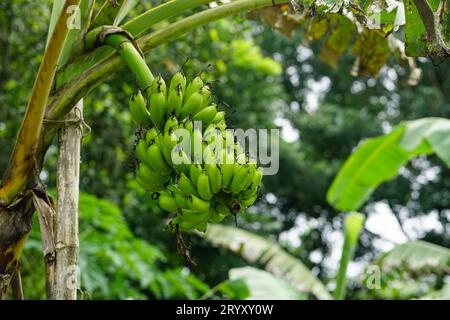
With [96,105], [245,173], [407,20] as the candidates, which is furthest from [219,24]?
[245,173]

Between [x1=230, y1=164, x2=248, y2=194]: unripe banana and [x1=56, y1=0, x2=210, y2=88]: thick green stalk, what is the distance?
1.41 ft

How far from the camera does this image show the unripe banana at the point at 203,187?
4.01ft

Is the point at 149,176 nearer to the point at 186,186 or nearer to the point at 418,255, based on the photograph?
the point at 186,186

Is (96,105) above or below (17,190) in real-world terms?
above

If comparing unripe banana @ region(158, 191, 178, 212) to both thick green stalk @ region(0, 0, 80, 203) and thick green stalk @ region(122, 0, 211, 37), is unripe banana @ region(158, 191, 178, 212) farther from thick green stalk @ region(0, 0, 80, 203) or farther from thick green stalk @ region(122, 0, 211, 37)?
thick green stalk @ region(122, 0, 211, 37)

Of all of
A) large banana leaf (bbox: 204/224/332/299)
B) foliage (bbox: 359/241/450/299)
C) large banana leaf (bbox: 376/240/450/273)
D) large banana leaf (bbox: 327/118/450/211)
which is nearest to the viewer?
large banana leaf (bbox: 327/118/450/211)

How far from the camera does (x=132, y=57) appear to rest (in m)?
1.39

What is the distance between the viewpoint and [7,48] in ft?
14.8

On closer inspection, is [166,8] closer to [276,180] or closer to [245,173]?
[245,173]

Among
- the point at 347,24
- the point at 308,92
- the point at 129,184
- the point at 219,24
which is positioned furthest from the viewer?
the point at 308,92

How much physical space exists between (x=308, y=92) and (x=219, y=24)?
28.4 ft

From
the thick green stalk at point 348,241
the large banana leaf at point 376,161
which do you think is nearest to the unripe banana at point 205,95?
the large banana leaf at point 376,161

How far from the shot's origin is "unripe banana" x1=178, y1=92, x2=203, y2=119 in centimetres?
138

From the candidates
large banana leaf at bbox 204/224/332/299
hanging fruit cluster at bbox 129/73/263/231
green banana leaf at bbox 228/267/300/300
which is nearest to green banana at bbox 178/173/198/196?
hanging fruit cluster at bbox 129/73/263/231
